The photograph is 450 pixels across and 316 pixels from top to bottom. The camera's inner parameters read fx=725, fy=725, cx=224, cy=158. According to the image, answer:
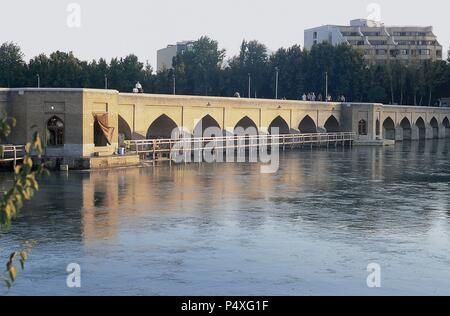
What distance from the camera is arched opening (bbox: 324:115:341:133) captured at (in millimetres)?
65375

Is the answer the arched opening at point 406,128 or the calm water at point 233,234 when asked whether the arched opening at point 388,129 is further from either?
the calm water at point 233,234

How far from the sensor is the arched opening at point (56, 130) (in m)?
34.9

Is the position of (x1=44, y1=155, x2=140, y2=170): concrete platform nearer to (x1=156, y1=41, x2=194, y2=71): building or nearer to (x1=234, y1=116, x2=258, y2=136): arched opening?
(x1=234, y1=116, x2=258, y2=136): arched opening

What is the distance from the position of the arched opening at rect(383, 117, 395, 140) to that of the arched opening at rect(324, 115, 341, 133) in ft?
33.9

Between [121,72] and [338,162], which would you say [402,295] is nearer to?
[338,162]

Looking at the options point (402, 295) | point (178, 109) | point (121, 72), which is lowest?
point (402, 295)

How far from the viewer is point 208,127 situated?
167ft

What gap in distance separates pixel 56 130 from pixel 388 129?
47.0 metres

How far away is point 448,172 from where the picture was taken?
1470 inches

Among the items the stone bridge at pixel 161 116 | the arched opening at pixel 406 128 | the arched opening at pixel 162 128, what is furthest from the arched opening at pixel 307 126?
the arched opening at pixel 406 128

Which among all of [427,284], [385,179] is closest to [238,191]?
[385,179]

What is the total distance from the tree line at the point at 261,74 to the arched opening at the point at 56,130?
3847 centimetres

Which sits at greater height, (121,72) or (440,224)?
(121,72)
